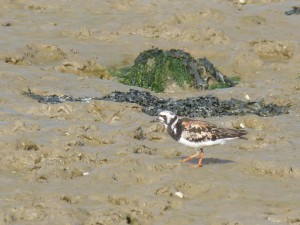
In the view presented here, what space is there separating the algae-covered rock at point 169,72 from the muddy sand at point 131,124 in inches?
22.3

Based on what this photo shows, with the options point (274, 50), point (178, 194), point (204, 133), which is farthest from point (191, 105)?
point (274, 50)

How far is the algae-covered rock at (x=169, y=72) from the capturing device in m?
14.8

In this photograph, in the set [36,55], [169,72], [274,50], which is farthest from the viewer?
[274,50]

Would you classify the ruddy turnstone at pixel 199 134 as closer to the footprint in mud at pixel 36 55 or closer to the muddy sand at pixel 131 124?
the muddy sand at pixel 131 124

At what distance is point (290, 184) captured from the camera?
27.7ft

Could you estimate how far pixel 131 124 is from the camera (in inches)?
440

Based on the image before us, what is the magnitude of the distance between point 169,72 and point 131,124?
3.94 meters

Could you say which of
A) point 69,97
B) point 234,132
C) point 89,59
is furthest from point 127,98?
point 234,132

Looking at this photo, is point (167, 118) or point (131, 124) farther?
point (131, 124)

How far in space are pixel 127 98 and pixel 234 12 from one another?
7.94m

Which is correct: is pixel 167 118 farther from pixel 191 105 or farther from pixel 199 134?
pixel 191 105

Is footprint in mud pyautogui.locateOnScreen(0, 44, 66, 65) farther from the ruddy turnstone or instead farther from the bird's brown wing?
the bird's brown wing

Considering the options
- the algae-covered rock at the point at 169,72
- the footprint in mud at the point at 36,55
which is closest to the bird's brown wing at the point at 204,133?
the algae-covered rock at the point at 169,72

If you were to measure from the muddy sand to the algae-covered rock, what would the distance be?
567 millimetres
